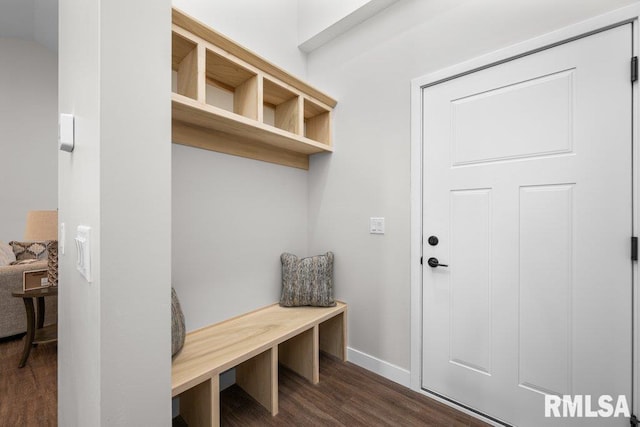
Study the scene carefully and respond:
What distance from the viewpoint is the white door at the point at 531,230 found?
47.3 inches

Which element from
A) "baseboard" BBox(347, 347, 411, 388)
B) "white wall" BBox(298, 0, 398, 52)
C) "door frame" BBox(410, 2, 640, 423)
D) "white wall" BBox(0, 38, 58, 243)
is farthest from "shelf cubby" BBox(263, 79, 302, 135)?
"white wall" BBox(0, 38, 58, 243)

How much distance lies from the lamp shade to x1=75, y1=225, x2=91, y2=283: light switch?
1.88 metres

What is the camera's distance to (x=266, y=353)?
158cm

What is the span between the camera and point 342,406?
1.61m

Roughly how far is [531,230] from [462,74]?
0.93 meters

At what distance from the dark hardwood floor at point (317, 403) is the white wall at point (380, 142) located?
216 millimetres

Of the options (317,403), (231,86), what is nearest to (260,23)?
(231,86)

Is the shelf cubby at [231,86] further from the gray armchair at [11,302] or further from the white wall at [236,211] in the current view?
the gray armchair at [11,302]

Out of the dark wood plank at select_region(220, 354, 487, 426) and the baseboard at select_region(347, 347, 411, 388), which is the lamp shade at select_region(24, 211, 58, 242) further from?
the baseboard at select_region(347, 347, 411, 388)

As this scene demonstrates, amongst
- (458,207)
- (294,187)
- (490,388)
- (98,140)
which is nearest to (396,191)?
(458,207)

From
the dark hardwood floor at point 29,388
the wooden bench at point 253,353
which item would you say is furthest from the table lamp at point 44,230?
the wooden bench at point 253,353

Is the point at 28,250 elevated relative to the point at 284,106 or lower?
lower

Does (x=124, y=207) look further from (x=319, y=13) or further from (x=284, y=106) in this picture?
(x=319, y=13)

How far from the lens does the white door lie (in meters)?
1.20
